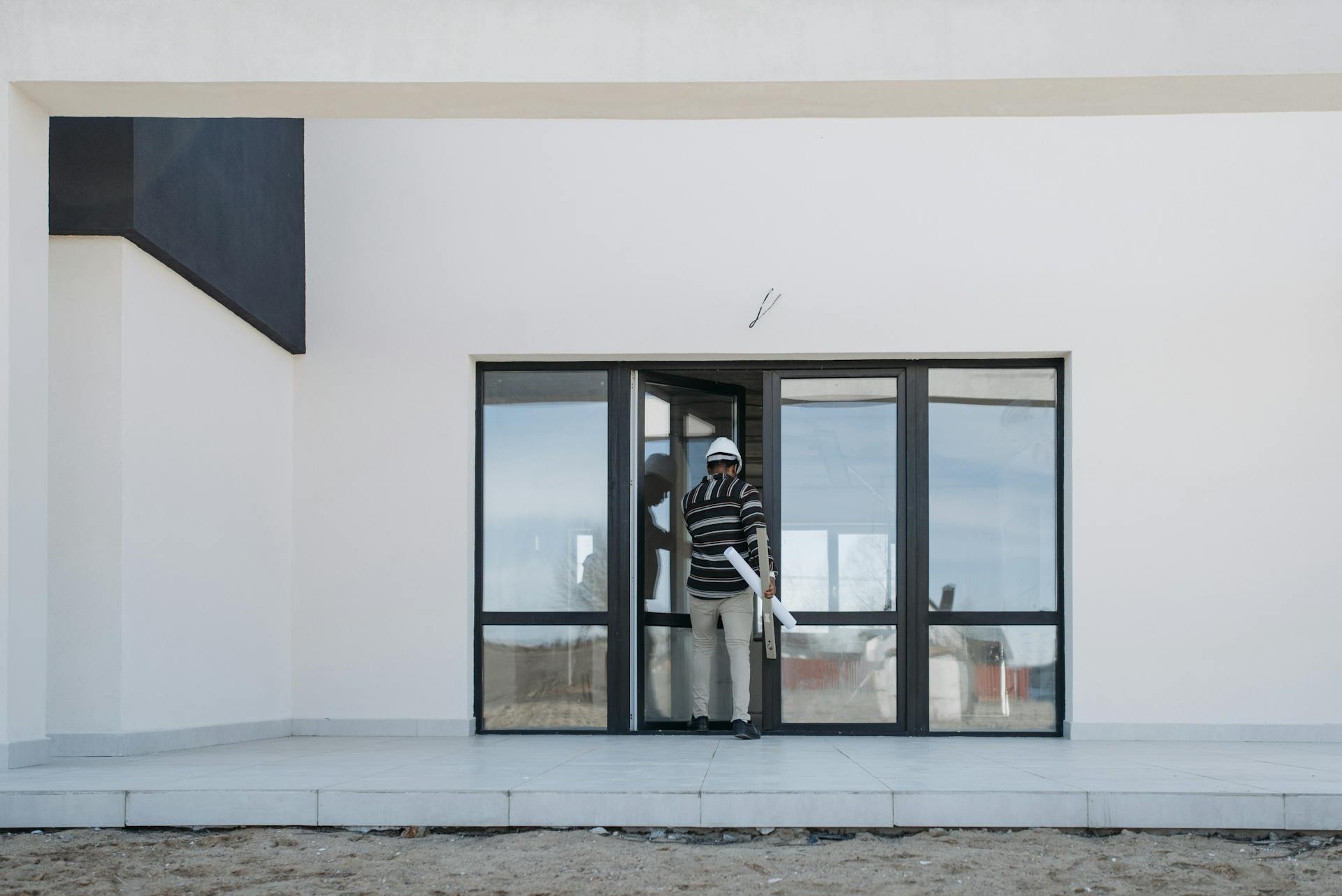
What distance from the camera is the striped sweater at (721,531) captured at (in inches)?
271

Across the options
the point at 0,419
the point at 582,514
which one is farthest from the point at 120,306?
the point at 582,514

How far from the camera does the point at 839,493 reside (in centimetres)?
727

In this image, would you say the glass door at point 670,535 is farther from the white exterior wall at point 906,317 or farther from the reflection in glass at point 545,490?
the white exterior wall at point 906,317

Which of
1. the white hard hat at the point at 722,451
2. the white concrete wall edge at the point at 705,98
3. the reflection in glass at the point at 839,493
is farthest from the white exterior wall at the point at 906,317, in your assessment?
the white concrete wall edge at the point at 705,98

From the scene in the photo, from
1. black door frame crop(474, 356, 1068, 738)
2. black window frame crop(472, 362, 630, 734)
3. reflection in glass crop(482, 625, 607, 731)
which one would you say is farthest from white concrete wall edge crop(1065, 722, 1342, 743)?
reflection in glass crop(482, 625, 607, 731)

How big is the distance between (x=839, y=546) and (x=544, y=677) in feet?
5.91

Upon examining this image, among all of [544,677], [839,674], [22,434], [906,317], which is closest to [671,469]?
[544,677]

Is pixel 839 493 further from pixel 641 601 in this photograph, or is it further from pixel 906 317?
pixel 641 601

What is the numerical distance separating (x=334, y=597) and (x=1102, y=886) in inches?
184

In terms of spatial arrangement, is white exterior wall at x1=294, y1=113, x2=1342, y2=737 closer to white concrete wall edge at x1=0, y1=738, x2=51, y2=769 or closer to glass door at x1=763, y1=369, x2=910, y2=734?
glass door at x1=763, y1=369, x2=910, y2=734

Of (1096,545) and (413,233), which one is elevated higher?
(413,233)

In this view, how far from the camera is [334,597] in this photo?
7.16 meters

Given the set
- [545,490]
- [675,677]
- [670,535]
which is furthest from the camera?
[670,535]

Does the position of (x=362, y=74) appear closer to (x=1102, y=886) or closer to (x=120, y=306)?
(x=120, y=306)
